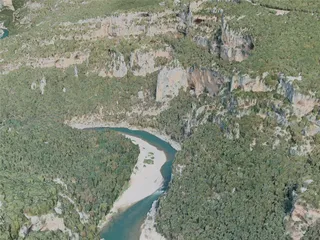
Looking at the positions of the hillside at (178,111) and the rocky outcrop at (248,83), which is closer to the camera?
the hillside at (178,111)

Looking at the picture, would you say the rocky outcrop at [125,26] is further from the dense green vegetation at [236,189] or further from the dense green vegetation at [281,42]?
the dense green vegetation at [236,189]

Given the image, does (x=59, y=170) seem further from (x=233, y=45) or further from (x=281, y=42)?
(x=281, y=42)

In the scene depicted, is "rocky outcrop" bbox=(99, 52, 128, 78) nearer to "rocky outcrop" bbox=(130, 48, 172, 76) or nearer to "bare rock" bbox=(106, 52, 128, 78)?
"bare rock" bbox=(106, 52, 128, 78)

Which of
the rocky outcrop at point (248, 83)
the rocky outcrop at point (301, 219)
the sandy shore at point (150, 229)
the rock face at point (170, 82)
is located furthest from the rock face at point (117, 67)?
the rocky outcrop at point (301, 219)

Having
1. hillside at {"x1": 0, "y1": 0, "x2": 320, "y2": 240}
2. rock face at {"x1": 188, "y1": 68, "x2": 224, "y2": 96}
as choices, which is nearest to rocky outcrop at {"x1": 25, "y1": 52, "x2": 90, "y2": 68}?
hillside at {"x1": 0, "y1": 0, "x2": 320, "y2": 240}

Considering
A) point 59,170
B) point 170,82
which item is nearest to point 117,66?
point 170,82

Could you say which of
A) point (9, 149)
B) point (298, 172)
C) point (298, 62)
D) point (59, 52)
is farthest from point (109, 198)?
point (59, 52)

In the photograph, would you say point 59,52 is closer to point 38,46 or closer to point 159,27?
point 38,46
